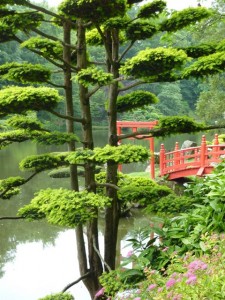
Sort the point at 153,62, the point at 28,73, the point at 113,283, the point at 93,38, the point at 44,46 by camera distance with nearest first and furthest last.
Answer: the point at 113,283 < the point at 153,62 < the point at 28,73 < the point at 44,46 < the point at 93,38

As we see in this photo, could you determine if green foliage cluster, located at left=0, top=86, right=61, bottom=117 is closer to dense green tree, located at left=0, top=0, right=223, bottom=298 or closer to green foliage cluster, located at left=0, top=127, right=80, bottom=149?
dense green tree, located at left=0, top=0, right=223, bottom=298

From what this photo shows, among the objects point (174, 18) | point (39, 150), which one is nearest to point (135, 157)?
point (174, 18)

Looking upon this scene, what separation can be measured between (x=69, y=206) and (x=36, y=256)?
16.3 ft

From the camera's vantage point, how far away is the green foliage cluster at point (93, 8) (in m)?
3.21

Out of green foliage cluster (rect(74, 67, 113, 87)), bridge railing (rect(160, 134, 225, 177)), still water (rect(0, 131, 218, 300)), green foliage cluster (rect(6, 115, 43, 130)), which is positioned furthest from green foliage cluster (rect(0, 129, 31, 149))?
bridge railing (rect(160, 134, 225, 177))

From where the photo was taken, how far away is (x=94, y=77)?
3.30 m

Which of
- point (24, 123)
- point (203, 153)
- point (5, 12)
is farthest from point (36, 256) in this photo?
point (5, 12)

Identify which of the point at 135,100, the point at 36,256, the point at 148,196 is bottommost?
the point at 36,256

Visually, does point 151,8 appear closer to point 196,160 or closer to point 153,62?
point 153,62

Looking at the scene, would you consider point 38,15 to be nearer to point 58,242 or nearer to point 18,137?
point 18,137

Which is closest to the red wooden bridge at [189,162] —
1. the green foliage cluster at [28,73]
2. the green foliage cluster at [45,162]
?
the green foliage cluster at [45,162]

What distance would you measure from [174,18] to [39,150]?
52.8ft

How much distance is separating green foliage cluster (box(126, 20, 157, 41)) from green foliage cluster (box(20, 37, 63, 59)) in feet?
2.84

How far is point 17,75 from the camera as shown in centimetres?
354
